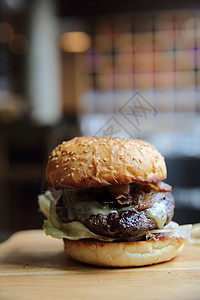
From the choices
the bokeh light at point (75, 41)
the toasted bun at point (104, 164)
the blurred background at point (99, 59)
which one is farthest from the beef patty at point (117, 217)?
the bokeh light at point (75, 41)

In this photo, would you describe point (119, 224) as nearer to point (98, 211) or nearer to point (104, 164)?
point (98, 211)

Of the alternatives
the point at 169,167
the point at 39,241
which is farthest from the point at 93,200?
the point at 169,167

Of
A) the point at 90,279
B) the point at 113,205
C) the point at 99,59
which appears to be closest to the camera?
the point at 90,279

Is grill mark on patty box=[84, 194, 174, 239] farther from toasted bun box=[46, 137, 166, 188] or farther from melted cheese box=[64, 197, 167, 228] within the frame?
toasted bun box=[46, 137, 166, 188]

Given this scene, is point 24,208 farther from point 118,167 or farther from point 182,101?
point 182,101

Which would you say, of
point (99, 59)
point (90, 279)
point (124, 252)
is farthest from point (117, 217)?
point (99, 59)

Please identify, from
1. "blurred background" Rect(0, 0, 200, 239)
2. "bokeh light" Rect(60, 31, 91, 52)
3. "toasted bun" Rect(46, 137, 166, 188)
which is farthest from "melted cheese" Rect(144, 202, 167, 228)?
"bokeh light" Rect(60, 31, 91, 52)

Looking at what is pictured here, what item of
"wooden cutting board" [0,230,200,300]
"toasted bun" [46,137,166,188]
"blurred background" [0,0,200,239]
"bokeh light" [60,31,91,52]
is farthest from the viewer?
"bokeh light" [60,31,91,52]
